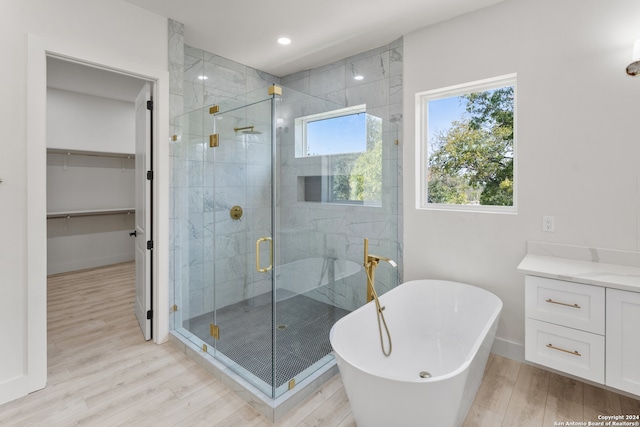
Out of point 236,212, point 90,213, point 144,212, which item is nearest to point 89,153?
point 90,213

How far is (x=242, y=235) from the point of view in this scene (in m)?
2.56

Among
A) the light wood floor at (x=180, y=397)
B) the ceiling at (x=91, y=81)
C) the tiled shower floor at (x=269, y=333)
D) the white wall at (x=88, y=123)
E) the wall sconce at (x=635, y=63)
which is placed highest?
the ceiling at (x=91, y=81)

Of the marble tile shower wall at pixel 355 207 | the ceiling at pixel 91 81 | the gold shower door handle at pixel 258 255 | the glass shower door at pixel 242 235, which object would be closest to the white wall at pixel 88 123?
the ceiling at pixel 91 81

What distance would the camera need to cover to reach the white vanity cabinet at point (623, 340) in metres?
1.69

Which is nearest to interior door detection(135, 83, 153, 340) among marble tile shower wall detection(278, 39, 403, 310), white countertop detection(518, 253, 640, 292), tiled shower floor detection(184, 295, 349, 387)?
tiled shower floor detection(184, 295, 349, 387)

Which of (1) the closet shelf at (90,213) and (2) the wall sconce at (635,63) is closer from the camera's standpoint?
(2) the wall sconce at (635,63)

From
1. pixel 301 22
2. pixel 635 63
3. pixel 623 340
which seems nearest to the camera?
pixel 623 340

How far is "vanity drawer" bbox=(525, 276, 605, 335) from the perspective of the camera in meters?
1.79

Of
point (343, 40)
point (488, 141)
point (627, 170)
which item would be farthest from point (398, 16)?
point (627, 170)

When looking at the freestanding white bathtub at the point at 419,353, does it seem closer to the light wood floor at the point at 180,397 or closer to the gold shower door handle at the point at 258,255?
the light wood floor at the point at 180,397

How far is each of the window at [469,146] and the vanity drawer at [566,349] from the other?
0.95 metres

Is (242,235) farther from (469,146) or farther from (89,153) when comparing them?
(89,153)

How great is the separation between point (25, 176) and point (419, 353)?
290 centimetres

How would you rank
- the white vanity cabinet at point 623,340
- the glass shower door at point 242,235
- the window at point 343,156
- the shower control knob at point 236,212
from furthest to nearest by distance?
the window at point 343,156 → the shower control knob at point 236,212 → the glass shower door at point 242,235 → the white vanity cabinet at point 623,340
